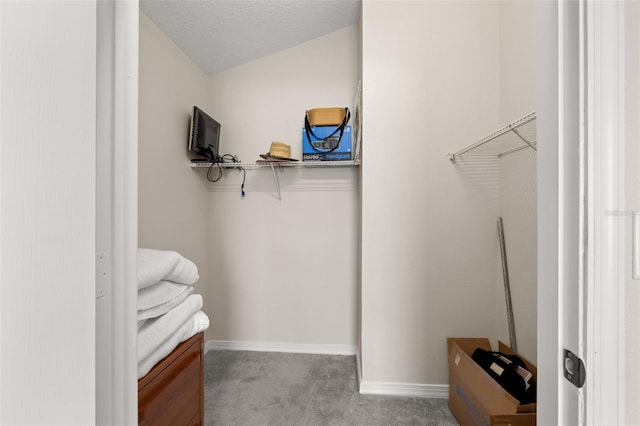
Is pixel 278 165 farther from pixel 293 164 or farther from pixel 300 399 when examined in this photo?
pixel 300 399

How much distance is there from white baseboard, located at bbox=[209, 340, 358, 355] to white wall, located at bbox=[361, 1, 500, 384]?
599 millimetres

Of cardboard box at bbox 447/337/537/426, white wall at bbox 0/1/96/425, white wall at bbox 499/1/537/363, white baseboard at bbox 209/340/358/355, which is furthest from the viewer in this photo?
white baseboard at bbox 209/340/358/355

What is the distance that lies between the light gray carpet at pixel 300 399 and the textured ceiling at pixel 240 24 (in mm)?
2526

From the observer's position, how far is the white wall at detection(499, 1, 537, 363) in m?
1.55

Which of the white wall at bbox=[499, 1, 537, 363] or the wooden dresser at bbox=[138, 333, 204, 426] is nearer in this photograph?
the wooden dresser at bbox=[138, 333, 204, 426]

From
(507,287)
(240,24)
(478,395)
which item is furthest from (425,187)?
(240,24)

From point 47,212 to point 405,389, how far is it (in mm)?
2169

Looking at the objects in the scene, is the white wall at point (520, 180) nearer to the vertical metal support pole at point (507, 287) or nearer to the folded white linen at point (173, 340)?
the vertical metal support pole at point (507, 287)

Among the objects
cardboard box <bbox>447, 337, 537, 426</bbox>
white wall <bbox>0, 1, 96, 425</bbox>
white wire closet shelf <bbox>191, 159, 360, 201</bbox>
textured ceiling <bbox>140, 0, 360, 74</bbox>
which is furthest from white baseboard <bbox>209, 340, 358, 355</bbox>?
textured ceiling <bbox>140, 0, 360, 74</bbox>

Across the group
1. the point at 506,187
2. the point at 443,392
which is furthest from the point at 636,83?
the point at 443,392

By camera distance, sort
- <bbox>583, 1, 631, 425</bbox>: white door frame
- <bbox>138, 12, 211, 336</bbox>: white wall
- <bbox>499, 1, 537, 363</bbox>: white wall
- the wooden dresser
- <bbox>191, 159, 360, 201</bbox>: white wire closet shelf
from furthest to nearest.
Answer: <bbox>191, 159, 360, 201</bbox>: white wire closet shelf, <bbox>138, 12, 211, 336</bbox>: white wall, <bbox>499, 1, 537, 363</bbox>: white wall, the wooden dresser, <bbox>583, 1, 631, 425</bbox>: white door frame

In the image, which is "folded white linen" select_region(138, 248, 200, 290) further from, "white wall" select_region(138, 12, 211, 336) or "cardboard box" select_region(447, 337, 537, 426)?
"cardboard box" select_region(447, 337, 537, 426)

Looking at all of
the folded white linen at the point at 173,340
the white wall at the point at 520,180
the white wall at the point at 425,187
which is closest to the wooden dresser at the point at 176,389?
the folded white linen at the point at 173,340

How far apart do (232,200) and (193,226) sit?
416 mm
